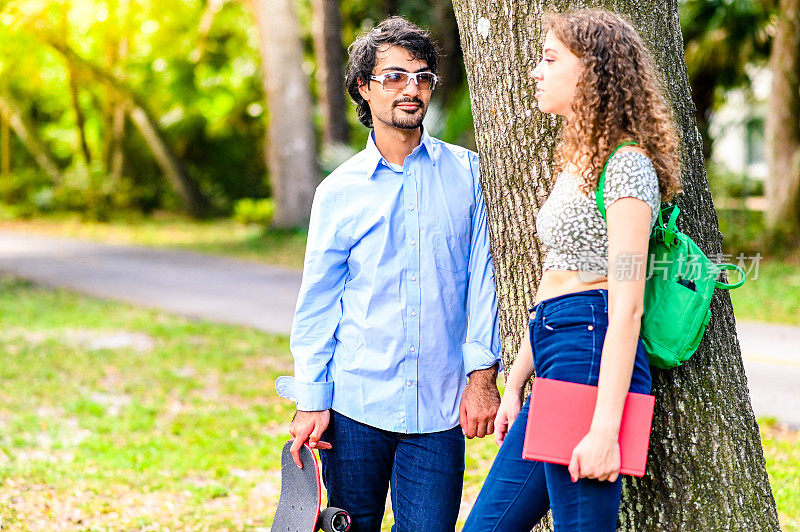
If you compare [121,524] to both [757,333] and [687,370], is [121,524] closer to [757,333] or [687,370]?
[687,370]

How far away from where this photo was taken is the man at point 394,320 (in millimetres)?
2812

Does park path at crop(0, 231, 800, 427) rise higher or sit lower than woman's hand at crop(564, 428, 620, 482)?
lower

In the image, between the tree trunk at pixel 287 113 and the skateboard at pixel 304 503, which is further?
the tree trunk at pixel 287 113

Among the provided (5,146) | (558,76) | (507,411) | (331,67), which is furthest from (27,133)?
(558,76)

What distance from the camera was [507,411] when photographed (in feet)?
8.54

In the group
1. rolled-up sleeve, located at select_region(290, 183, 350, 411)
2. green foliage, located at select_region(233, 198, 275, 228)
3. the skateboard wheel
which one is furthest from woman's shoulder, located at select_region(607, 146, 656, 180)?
green foliage, located at select_region(233, 198, 275, 228)

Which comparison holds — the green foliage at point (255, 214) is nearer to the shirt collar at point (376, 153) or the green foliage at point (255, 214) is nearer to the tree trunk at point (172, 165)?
the tree trunk at point (172, 165)

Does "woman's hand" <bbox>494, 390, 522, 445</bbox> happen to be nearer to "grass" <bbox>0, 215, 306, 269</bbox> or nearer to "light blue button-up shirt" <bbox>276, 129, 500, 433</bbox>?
"light blue button-up shirt" <bbox>276, 129, 500, 433</bbox>

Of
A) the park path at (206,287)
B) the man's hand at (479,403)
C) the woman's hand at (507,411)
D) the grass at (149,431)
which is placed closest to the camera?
the woman's hand at (507,411)

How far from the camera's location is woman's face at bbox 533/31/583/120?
7.51 ft

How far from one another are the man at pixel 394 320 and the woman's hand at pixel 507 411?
4.8 inches

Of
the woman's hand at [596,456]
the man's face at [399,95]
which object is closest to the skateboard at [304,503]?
the woman's hand at [596,456]

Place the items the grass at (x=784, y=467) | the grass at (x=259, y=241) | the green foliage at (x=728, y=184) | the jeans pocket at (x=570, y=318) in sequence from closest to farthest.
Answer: the jeans pocket at (x=570, y=318)
the grass at (x=784, y=467)
the grass at (x=259, y=241)
the green foliage at (x=728, y=184)

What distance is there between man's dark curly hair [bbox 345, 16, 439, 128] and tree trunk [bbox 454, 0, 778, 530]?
226mm
